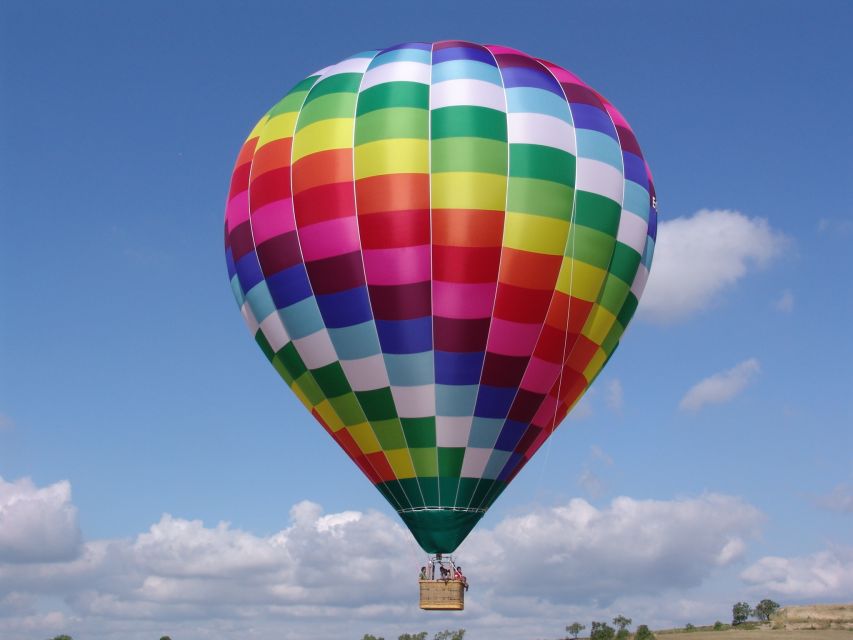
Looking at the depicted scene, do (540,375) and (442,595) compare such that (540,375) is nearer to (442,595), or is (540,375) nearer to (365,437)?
(365,437)

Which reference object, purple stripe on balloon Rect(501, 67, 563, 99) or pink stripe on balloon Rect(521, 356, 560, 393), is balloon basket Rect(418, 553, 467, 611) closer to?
pink stripe on balloon Rect(521, 356, 560, 393)

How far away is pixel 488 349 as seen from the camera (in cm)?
2083

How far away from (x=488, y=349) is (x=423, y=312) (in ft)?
4.82

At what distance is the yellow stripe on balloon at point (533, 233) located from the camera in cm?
2069

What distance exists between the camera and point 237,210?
23250 mm

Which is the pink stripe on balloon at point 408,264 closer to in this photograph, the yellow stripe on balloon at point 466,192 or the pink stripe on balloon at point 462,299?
the pink stripe on balloon at point 462,299

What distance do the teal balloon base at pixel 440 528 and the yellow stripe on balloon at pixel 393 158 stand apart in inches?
262

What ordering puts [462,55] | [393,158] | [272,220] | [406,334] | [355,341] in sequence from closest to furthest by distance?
[406,334] → [393,158] → [355,341] → [272,220] → [462,55]

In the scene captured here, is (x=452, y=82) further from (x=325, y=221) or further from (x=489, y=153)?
(x=325, y=221)

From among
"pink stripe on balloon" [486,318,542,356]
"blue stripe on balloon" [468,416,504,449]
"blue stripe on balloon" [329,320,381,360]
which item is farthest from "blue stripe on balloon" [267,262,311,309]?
"blue stripe on balloon" [468,416,504,449]

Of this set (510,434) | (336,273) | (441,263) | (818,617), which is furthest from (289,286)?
(818,617)

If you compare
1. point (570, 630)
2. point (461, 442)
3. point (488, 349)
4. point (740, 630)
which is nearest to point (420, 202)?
point (488, 349)

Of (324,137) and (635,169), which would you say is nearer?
(324,137)

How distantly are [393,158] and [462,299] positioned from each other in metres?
3.06
